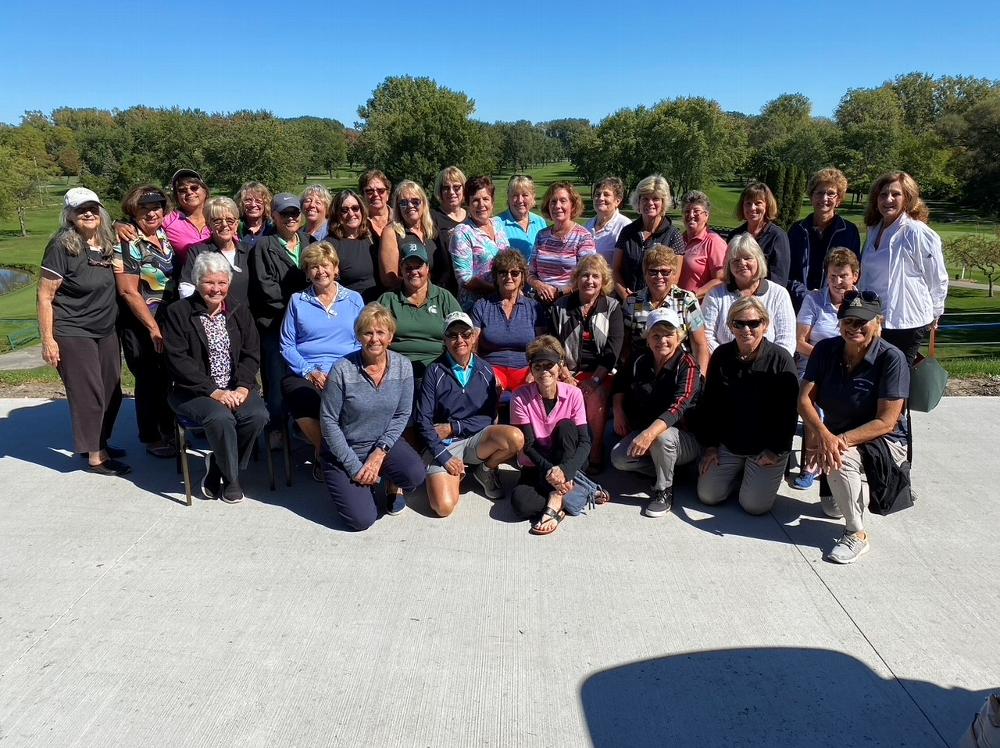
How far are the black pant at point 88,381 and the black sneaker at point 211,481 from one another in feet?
3.16

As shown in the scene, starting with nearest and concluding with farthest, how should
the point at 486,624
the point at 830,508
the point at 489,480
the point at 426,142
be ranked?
the point at 486,624 → the point at 830,508 → the point at 489,480 → the point at 426,142

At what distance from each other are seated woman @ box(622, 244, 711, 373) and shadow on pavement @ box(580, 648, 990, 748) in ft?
7.02

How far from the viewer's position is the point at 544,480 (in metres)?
4.27

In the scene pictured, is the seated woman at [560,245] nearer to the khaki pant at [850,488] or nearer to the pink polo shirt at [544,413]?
the pink polo shirt at [544,413]

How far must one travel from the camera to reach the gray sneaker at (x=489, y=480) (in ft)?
14.9

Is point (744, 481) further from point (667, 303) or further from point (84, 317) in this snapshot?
point (84, 317)

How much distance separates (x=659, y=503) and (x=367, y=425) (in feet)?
6.12

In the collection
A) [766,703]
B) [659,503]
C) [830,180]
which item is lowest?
[766,703]

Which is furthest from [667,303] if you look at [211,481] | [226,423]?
[211,481]

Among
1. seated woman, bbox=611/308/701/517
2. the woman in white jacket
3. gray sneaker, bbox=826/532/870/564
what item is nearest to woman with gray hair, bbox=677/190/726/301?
seated woman, bbox=611/308/701/517

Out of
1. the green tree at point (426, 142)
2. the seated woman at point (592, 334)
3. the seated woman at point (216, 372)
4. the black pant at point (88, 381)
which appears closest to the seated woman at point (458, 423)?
the seated woman at point (592, 334)

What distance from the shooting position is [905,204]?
4.89 meters

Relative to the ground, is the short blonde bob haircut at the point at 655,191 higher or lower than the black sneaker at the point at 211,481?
higher

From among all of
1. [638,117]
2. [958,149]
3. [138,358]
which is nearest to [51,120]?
[638,117]
